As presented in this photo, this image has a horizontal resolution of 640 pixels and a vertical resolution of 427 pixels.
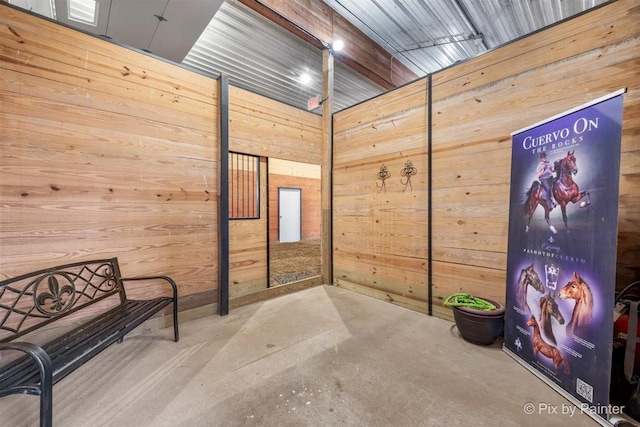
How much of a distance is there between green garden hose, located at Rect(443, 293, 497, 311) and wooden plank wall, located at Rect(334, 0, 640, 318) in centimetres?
16

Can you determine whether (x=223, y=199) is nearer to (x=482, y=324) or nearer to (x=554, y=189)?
(x=482, y=324)

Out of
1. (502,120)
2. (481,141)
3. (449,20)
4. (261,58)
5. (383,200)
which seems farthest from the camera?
(261,58)

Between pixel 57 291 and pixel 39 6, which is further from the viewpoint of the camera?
Result: pixel 39 6

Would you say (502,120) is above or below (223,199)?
above

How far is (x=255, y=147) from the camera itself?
336 cm

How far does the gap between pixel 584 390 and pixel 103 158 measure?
3.91m

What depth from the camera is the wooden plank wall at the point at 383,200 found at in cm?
308

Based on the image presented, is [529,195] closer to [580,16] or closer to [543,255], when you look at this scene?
[543,255]

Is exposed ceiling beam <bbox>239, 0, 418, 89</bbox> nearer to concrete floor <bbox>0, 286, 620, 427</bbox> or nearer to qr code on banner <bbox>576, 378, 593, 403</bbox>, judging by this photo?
concrete floor <bbox>0, 286, 620, 427</bbox>

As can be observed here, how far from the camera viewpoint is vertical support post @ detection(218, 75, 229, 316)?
296 centimetres

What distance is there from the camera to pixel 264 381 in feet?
6.01

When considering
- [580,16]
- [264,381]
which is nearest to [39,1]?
[264,381]

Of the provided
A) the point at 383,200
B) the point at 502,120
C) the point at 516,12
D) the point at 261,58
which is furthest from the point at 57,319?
the point at 516,12

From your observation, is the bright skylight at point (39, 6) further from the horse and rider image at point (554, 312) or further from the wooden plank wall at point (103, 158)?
the horse and rider image at point (554, 312)
